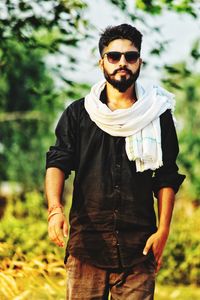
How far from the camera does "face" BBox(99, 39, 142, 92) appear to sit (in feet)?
12.0

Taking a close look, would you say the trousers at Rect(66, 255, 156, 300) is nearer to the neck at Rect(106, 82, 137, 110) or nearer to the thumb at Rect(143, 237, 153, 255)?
the thumb at Rect(143, 237, 153, 255)

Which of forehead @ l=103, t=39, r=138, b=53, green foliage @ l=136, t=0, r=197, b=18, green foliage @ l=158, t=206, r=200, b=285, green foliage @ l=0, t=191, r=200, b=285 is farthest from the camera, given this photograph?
green foliage @ l=158, t=206, r=200, b=285

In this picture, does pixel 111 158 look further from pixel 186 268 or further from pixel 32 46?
pixel 186 268

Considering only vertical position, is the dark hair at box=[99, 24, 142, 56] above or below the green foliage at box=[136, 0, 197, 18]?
below

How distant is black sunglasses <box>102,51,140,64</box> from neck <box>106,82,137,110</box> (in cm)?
14

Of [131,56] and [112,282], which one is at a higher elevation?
[131,56]

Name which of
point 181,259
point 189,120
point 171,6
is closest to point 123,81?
point 171,6

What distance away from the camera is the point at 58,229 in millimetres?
3465

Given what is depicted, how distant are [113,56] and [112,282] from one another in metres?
1.14

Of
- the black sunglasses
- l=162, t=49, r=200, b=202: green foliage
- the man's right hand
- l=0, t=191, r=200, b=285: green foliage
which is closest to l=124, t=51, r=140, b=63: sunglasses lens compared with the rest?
the black sunglasses

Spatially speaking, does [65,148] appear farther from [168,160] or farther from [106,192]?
[168,160]

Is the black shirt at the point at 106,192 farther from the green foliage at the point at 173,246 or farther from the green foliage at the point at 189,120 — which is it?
the green foliage at the point at 173,246

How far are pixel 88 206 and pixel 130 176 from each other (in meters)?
0.26

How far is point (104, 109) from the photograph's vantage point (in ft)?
12.0
